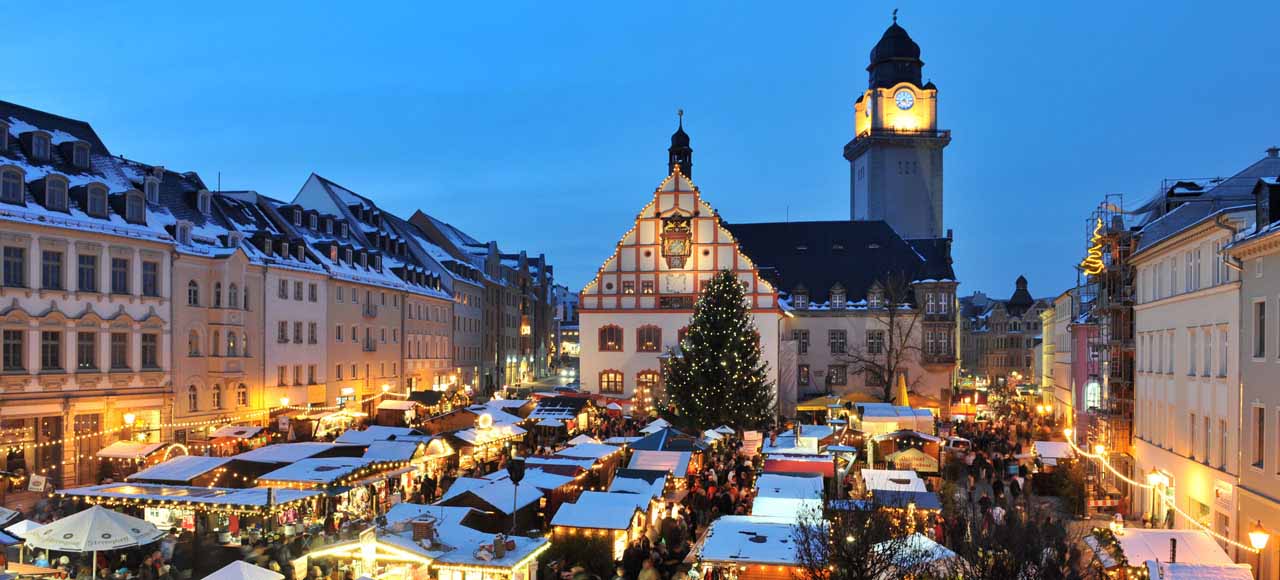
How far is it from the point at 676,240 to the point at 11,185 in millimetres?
29678

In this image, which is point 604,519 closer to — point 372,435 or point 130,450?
point 372,435

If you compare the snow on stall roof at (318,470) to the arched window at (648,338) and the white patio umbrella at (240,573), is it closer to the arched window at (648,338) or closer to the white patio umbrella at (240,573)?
the white patio umbrella at (240,573)

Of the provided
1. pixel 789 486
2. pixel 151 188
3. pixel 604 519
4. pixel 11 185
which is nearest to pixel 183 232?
pixel 151 188

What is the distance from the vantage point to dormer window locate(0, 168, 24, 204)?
99.4 feet

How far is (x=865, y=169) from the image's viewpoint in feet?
247

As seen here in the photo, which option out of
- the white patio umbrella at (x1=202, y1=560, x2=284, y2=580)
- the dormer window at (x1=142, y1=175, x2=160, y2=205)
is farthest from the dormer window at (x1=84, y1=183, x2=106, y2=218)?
the white patio umbrella at (x1=202, y1=560, x2=284, y2=580)

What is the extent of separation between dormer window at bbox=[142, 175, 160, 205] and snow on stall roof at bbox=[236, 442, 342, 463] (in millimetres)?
16263

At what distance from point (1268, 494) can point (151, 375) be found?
31528mm

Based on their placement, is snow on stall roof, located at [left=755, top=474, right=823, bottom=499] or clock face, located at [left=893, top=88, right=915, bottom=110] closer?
snow on stall roof, located at [left=755, top=474, right=823, bottom=499]

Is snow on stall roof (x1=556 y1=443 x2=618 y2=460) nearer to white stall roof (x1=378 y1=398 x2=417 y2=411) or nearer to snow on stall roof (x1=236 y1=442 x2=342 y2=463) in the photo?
snow on stall roof (x1=236 y1=442 x2=342 y2=463)

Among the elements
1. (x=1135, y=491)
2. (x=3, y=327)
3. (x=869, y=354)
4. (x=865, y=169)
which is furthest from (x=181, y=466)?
(x=865, y=169)

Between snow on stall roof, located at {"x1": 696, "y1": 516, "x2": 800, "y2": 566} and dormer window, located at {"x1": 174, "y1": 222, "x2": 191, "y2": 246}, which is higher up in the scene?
dormer window, located at {"x1": 174, "y1": 222, "x2": 191, "y2": 246}

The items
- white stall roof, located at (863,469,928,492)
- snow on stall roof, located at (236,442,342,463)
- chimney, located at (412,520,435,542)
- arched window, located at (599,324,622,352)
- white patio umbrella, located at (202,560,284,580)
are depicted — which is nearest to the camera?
white patio umbrella, located at (202,560,284,580)

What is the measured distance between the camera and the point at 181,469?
74.3ft
